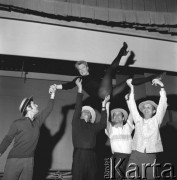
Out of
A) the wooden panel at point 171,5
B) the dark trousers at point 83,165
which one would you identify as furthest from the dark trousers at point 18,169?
the wooden panel at point 171,5

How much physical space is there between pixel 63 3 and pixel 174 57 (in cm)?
219

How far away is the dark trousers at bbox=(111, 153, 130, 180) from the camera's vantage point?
2.90 metres

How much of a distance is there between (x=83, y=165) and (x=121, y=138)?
606mm

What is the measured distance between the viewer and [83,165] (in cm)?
271

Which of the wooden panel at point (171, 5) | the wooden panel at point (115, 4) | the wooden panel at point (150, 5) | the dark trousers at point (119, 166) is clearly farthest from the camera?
the wooden panel at point (171, 5)

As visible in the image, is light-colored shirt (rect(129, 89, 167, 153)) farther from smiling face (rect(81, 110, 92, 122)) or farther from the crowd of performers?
smiling face (rect(81, 110, 92, 122))

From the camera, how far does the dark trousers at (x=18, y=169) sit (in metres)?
2.57

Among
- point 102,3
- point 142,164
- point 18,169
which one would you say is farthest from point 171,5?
point 18,169

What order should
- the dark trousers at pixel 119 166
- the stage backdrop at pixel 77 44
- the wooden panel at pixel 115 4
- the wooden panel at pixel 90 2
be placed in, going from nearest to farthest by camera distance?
the dark trousers at pixel 119 166 → the stage backdrop at pixel 77 44 → the wooden panel at pixel 90 2 → the wooden panel at pixel 115 4

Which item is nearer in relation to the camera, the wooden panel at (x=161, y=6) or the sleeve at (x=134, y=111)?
the sleeve at (x=134, y=111)

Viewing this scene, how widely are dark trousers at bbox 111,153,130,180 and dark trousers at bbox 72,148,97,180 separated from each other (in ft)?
0.99

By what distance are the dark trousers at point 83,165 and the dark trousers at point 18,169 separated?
0.51 metres

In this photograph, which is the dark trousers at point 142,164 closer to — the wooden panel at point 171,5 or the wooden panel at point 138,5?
the wooden panel at point 138,5

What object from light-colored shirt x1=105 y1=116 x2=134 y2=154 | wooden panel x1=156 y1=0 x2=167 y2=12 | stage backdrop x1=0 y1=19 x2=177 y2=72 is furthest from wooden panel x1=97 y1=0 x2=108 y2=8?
light-colored shirt x1=105 y1=116 x2=134 y2=154
